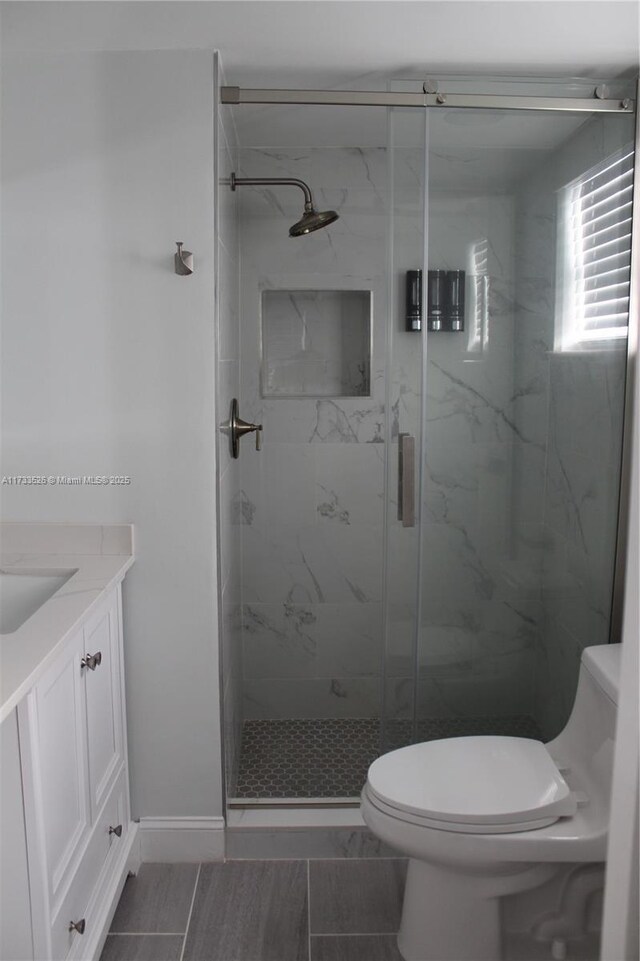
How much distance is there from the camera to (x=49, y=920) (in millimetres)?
1459

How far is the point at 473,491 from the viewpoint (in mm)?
2102

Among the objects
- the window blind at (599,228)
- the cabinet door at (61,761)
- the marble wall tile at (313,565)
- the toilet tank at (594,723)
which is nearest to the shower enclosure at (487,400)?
the window blind at (599,228)

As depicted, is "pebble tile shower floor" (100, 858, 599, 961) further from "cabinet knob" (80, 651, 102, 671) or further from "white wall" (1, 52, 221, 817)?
"cabinet knob" (80, 651, 102, 671)

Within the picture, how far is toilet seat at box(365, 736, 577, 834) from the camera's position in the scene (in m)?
1.61

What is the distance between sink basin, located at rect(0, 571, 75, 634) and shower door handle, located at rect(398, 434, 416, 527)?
0.92 meters

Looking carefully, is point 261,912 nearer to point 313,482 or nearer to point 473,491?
point 473,491

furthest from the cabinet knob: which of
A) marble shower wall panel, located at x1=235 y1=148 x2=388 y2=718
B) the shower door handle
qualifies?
marble shower wall panel, located at x1=235 y1=148 x2=388 y2=718

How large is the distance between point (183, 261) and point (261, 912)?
5.67 feet

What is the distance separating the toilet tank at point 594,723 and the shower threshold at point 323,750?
0.29 meters

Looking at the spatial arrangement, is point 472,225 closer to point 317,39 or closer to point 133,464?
point 317,39

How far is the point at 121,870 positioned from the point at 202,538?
2.96ft

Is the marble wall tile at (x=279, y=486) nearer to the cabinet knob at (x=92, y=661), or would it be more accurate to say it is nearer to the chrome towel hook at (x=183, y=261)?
the chrome towel hook at (x=183, y=261)

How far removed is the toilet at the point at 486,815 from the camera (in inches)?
63.0

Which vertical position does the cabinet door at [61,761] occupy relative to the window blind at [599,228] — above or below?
below
